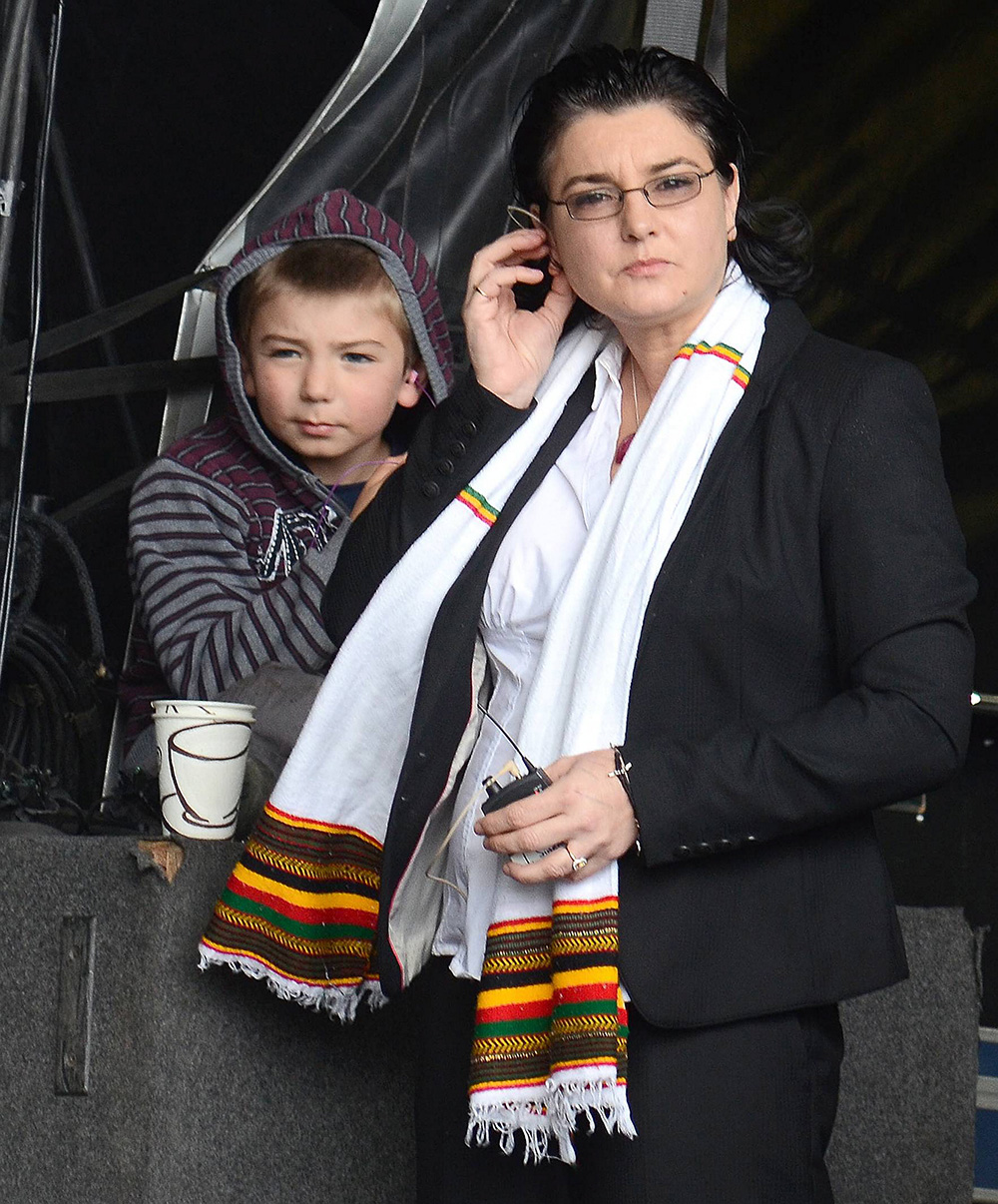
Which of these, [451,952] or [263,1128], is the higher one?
[451,952]

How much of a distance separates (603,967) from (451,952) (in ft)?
0.71

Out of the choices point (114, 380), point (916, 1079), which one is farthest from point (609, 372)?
point (114, 380)

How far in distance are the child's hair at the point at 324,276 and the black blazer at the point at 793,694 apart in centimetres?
84

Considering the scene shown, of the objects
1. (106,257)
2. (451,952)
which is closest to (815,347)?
(451,952)

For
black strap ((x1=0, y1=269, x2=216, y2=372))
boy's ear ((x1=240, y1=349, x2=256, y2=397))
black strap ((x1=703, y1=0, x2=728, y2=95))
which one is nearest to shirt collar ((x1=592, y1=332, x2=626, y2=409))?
boy's ear ((x1=240, y1=349, x2=256, y2=397))

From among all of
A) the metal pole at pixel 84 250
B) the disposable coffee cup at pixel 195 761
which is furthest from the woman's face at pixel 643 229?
the metal pole at pixel 84 250

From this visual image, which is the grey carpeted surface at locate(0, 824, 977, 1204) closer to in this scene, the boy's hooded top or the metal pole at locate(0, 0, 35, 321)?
the boy's hooded top

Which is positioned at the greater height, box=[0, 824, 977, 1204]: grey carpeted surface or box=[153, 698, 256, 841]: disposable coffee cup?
box=[153, 698, 256, 841]: disposable coffee cup

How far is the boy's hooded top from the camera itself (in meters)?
1.84

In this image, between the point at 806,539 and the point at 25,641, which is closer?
the point at 806,539

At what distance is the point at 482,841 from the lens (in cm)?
134

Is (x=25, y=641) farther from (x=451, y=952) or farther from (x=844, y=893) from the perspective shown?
(x=844, y=893)

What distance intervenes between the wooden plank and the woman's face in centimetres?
81

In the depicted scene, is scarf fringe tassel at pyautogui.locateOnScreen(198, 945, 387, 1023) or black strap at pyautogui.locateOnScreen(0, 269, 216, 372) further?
black strap at pyautogui.locateOnScreen(0, 269, 216, 372)
